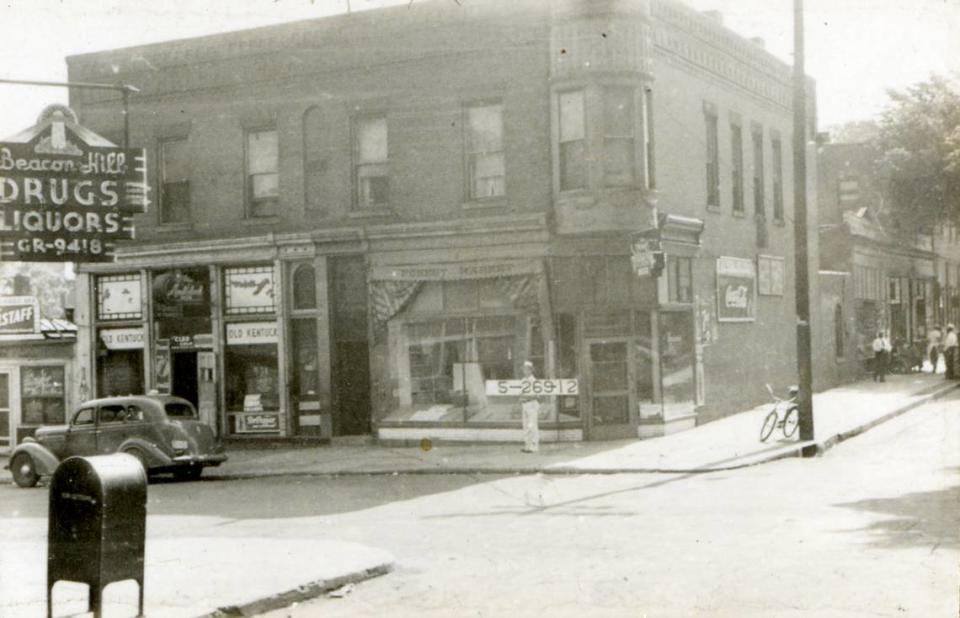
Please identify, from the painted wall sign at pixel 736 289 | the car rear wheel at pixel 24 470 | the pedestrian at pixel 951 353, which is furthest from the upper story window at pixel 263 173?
the pedestrian at pixel 951 353

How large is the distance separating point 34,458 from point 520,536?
12787 millimetres

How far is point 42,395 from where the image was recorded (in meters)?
28.4

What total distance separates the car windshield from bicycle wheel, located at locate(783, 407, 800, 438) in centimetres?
1120

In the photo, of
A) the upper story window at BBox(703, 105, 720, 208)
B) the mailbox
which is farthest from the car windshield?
the mailbox

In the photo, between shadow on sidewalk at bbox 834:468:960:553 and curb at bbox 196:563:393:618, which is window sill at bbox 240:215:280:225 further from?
curb at bbox 196:563:393:618

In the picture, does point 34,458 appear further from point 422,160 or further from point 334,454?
point 422,160

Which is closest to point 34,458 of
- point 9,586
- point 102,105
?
point 102,105

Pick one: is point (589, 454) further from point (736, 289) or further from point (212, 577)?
point (212, 577)

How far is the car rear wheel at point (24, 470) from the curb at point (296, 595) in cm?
1344

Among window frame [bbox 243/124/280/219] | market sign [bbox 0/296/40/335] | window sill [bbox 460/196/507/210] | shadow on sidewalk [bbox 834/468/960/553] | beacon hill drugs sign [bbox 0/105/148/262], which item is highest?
window frame [bbox 243/124/280/219]

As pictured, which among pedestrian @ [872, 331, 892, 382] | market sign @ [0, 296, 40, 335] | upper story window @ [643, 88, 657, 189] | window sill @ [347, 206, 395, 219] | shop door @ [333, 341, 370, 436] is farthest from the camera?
pedestrian @ [872, 331, 892, 382]

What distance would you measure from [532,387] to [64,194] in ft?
34.8

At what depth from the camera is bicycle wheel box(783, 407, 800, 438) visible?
21.4 meters

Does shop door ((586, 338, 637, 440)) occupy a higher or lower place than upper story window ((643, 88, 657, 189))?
lower
